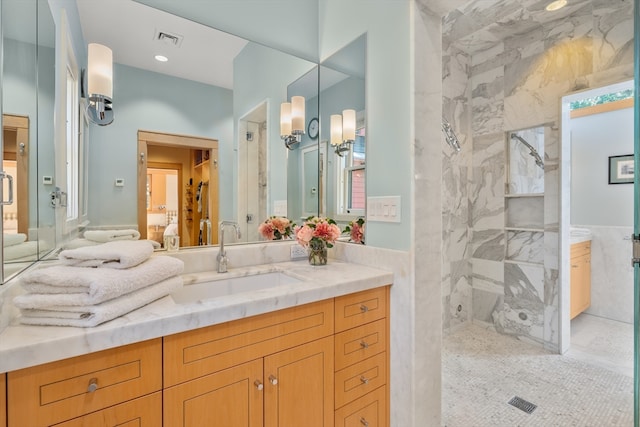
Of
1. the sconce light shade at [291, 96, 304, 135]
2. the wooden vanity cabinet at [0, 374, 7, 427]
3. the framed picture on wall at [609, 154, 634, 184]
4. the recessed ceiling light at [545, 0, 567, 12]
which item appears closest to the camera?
the wooden vanity cabinet at [0, 374, 7, 427]

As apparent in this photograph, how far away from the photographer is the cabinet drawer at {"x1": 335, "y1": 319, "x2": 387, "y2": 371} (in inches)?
49.6

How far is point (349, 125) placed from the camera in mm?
1866

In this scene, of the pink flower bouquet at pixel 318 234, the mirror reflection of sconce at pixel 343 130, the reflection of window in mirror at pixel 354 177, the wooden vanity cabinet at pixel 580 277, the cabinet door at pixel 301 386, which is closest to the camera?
the cabinet door at pixel 301 386

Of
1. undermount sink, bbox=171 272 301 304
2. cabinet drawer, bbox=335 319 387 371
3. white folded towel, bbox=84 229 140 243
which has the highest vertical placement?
white folded towel, bbox=84 229 140 243

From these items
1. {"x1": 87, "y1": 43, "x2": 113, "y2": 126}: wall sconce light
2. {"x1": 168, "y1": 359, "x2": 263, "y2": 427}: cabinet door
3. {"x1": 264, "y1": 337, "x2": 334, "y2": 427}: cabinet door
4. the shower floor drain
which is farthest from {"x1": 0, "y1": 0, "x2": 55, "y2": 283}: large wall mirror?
the shower floor drain

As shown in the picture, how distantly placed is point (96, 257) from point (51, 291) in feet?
0.48

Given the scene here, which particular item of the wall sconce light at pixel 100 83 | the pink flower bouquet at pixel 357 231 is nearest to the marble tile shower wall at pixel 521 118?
the pink flower bouquet at pixel 357 231

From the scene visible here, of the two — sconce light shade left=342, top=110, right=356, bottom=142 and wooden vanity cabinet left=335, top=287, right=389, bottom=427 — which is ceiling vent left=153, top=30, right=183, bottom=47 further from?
wooden vanity cabinet left=335, top=287, right=389, bottom=427

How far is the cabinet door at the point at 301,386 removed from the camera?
105 cm

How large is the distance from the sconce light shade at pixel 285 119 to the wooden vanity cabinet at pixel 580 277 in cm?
308

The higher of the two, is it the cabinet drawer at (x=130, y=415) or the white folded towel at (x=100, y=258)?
the white folded towel at (x=100, y=258)

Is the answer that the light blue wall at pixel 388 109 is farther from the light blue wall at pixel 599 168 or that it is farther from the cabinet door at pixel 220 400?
the light blue wall at pixel 599 168

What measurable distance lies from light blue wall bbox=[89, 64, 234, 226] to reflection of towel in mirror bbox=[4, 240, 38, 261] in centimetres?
26

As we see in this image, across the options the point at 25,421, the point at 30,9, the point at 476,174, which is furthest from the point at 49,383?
the point at 476,174
